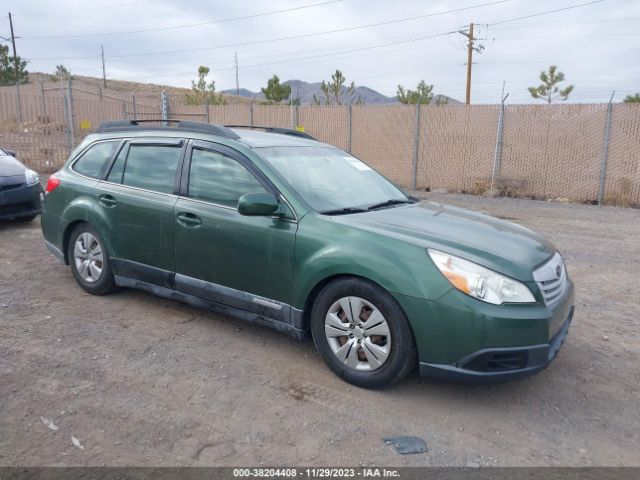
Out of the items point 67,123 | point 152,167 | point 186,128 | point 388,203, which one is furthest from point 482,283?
point 67,123

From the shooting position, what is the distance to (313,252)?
3.58 metres

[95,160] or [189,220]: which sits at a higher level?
[95,160]

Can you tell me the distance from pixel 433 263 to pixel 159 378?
1969 millimetres

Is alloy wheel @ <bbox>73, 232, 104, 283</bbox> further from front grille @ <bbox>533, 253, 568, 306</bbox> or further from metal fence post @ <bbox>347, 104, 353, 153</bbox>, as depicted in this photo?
metal fence post @ <bbox>347, 104, 353, 153</bbox>

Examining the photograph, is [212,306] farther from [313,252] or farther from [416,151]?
[416,151]

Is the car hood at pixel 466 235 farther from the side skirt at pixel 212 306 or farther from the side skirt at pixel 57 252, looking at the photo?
the side skirt at pixel 57 252


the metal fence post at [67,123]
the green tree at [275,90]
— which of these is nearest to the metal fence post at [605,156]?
the metal fence post at [67,123]

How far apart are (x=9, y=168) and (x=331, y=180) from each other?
6.06 metres

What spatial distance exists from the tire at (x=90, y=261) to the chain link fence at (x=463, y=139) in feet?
36.7

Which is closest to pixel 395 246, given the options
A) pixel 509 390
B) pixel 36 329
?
pixel 509 390

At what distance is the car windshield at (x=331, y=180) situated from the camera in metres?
3.95

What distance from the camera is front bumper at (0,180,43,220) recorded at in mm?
7746

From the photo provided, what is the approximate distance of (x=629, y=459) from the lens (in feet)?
9.29

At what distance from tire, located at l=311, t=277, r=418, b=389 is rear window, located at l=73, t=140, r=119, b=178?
2.75m
